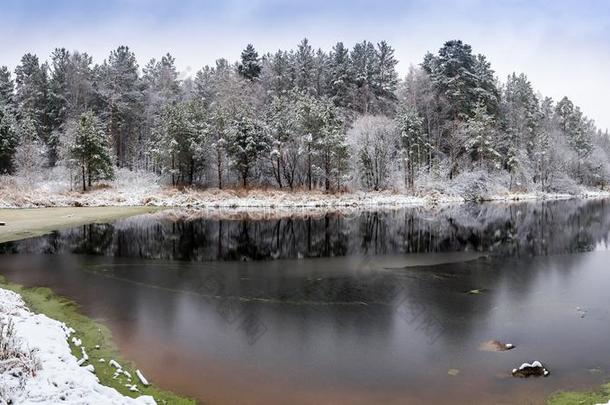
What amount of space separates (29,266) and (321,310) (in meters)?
14.4

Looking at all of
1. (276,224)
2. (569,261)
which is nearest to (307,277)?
(569,261)

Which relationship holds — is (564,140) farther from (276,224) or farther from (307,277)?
Answer: (307,277)

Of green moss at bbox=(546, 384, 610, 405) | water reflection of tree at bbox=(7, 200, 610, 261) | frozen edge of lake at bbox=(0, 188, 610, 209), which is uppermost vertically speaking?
frozen edge of lake at bbox=(0, 188, 610, 209)

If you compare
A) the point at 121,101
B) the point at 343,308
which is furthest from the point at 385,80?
the point at 343,308

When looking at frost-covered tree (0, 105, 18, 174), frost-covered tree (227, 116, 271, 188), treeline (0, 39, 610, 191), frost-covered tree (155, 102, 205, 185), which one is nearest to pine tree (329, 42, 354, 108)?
treeline (0, 39, 610, 191)

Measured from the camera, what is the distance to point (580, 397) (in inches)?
346

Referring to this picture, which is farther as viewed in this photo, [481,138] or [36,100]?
[36,100]

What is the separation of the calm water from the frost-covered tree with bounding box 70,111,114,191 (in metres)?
31.1

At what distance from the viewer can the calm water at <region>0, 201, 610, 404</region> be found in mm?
9570

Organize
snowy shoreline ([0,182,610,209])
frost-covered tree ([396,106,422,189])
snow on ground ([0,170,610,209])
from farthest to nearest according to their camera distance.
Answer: frost-covered tree ([396,106,422,189])
snowy shoreline ([0,182,610,209])
snow on ground ([0,170,610,209])

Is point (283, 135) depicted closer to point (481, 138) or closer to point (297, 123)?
point (297, 123)

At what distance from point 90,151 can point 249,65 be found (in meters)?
37.3

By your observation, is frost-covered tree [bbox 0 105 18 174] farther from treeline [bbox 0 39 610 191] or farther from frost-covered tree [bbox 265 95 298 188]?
frost-covered tree [bbox 265 95 298 188]

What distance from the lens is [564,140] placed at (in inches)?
3452
